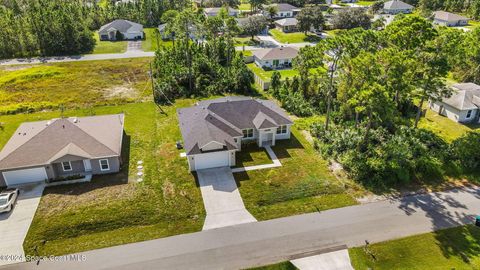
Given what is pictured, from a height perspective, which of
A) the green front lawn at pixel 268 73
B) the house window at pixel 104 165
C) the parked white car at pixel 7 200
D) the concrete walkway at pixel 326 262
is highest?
the green front lawn at pixel 268 73

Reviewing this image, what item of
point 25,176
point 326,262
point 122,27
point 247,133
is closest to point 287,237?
point 326,262

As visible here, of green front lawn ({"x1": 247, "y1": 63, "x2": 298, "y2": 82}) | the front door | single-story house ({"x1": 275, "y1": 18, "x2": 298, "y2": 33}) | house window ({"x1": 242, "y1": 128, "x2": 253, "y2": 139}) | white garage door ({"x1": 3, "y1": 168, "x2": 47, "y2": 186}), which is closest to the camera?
white garage door ({"x1": 3, "y1": 168, "x2": 47, "y2": 186})

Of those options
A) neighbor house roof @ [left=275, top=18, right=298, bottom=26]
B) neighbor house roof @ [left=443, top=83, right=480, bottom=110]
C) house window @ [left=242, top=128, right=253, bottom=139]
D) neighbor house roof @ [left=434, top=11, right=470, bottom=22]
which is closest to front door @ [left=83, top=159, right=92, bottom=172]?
house window @ [left=242, top=128, right=253, bottom=139]

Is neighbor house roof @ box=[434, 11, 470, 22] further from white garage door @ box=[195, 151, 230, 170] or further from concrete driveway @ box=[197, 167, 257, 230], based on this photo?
concrete driveway @ box=[197, 167, 257, 230]

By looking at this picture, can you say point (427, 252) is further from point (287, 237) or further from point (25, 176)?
point (25, 176)

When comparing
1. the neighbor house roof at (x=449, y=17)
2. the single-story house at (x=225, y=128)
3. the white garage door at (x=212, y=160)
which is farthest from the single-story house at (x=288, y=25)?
the white garage door at (x=212, y=160)

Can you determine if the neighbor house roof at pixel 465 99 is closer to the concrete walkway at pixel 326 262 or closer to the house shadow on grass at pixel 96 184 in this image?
the concrete walkway at pixel 326 262

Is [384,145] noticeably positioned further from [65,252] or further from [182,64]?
[182,64]
